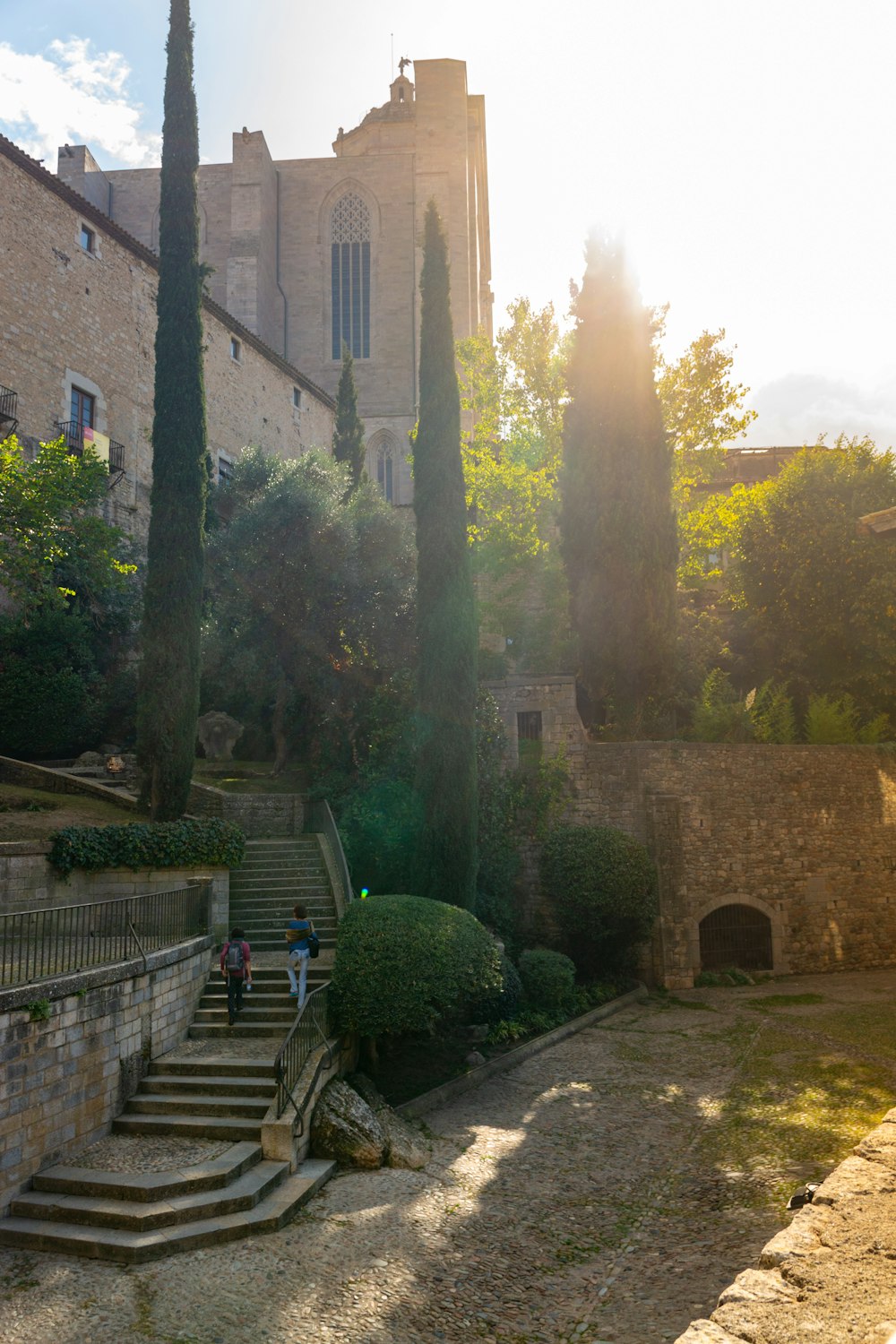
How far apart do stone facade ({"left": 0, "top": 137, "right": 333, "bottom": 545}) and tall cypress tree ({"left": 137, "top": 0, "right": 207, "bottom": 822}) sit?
6.96 meters

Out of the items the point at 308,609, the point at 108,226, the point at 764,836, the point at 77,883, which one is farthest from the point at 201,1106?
the point at 108,226

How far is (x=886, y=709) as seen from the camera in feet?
78.2

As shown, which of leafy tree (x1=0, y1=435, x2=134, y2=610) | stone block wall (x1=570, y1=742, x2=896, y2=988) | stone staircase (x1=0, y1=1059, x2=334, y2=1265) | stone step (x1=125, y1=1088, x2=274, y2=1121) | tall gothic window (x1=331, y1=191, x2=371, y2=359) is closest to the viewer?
stone staircase (x1=0, y1=1059, x2=334, y2=1265)

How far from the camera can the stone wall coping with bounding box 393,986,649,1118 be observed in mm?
11773

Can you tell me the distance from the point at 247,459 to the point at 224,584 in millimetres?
7993

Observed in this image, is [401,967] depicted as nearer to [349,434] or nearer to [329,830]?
[329,830]

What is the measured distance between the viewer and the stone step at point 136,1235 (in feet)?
25.2

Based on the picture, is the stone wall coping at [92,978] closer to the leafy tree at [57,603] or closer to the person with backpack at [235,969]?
the person with backpack at [235,969]

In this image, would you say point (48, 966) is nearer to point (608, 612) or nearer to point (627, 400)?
point (608, 612)

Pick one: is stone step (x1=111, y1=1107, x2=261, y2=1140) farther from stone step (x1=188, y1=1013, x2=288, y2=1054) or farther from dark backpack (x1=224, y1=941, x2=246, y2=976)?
dark backpack (x1=224, y1=941, x2=246, y2=976)

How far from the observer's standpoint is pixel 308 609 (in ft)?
68.4

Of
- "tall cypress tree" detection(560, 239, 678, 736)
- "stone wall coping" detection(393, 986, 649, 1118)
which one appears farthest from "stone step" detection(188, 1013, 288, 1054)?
"tall cypress tree" detection(560, 239, 678, 736)

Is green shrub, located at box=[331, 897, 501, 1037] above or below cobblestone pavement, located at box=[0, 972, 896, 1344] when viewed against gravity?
above

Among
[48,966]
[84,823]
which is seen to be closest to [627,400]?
[84,823]
